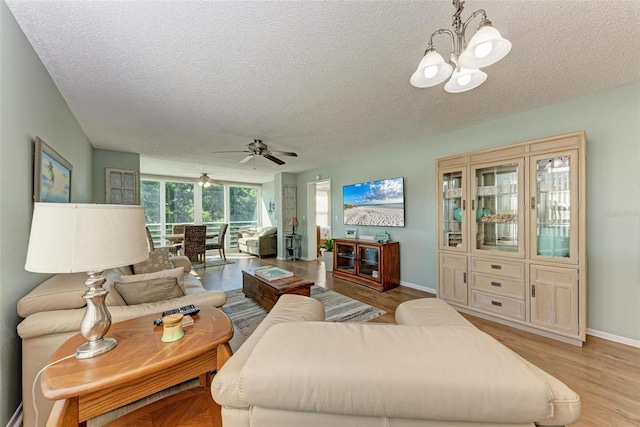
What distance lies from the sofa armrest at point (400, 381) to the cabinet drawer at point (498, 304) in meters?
2.49

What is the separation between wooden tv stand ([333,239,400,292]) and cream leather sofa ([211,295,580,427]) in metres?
3.31

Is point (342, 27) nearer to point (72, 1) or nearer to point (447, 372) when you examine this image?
point (72, 1)

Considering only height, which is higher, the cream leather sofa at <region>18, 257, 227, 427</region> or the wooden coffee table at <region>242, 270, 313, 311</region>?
the cream leather sofa at <region>18, 257, 227, 427</region>

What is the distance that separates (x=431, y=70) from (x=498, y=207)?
2.29 metres

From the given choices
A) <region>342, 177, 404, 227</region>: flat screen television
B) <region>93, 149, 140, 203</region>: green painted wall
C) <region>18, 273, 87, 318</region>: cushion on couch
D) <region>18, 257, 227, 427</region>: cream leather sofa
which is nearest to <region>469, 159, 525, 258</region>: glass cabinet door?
<region>342, 177, 404, 227</region>: flat screen television

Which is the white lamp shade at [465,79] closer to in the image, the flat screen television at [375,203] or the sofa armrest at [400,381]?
→ the sofa armrest at [400,381]

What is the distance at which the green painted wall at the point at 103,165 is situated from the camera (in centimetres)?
421

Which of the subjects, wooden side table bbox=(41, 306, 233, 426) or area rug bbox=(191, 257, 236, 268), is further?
area rug bbox=(191, 257, 236, 268)

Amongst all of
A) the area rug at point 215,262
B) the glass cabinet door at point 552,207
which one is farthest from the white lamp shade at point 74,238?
the area rug at point 215,262

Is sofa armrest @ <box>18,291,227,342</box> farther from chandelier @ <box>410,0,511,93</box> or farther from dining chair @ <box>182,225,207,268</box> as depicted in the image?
dining chair @ <box>182,225,207,268</box>

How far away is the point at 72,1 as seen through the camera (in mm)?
1311

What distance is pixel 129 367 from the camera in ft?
3.30

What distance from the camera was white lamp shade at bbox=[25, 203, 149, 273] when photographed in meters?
0.95

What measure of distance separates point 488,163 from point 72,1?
3641 mm
